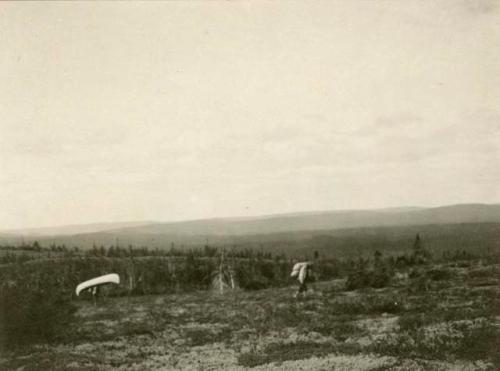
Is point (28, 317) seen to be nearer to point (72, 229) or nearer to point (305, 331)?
point (72, 229)

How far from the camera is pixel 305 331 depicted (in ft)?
38.7

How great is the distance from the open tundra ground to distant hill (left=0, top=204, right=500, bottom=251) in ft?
4.20

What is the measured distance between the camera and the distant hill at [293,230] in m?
Answer: 12.7

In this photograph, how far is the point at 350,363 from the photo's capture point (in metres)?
9.67

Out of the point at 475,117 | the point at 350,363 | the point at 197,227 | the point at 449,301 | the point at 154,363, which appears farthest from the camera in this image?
the point at 197,227

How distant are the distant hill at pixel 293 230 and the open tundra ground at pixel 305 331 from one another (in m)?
1.28

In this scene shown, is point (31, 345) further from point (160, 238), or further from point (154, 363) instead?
point (160, 238)

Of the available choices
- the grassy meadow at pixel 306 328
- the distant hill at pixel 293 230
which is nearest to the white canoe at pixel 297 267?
the distant hill at pixel 293 230

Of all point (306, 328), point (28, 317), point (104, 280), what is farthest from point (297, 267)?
point (28, 317)

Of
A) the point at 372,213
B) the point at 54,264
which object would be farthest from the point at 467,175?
the point at 54,264

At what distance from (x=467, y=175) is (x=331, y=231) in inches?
157

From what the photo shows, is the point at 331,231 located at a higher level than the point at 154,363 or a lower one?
higher

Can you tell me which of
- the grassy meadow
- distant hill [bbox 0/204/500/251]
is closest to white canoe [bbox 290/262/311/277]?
distant hill [bbox 0/204/500/251]

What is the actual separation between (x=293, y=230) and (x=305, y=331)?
3056mm
